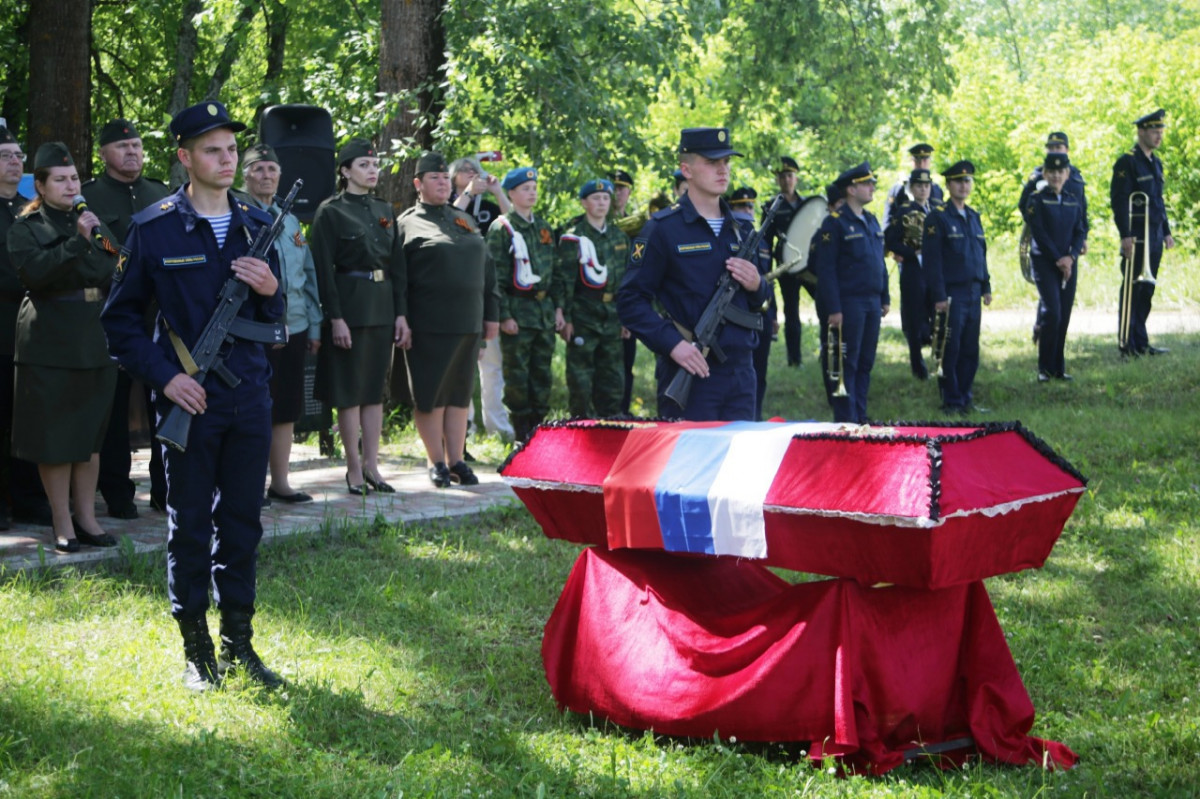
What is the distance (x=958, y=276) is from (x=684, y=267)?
22.9 feet

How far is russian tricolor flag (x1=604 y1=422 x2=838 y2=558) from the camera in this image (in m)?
4.60

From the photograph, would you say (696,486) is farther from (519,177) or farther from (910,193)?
(910,193)

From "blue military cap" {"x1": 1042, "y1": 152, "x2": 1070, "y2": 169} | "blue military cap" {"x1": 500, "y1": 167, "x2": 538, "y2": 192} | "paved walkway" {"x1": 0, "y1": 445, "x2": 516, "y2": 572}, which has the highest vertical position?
"blue military cap" {"x1": 1042, "y1": 152, "x2": 1070, "y2": 169}

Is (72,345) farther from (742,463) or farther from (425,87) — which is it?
(425,87)

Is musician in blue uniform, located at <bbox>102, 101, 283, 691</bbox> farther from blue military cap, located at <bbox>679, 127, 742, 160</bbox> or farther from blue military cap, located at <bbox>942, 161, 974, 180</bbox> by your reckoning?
blue military cap, located at <bbox>942, 161, 974, 180</bbox>

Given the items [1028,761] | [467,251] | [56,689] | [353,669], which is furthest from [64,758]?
[467,251]

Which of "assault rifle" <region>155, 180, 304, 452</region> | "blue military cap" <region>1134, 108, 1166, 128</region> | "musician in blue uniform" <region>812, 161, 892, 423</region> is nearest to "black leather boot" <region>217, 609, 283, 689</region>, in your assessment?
"assault rifle" <region>155, 180, 304, 452</region>

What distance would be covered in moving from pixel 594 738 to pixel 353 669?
3.99 feet

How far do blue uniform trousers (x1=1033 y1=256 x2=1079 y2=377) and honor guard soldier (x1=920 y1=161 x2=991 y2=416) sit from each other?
862 mm

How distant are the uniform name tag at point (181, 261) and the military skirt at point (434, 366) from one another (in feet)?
13.9

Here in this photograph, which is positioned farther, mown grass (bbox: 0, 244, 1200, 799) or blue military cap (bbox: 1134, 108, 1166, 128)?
blue military cap (bbox: 1134, 108, 1166, 128)

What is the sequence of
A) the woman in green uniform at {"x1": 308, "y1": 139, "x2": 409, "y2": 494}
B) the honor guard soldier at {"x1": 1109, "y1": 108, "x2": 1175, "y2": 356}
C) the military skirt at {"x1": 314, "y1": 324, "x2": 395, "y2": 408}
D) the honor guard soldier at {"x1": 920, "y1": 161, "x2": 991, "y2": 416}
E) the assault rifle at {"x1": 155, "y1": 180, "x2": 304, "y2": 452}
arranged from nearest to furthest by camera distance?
the assault rifle at {"x1": 155, "y1": 180, "x2": 304, "y2": 452} < the woman in green uniform at {"x1": 308, "y1": 139, "x2": 409, "y2": 494} < the military skirt at {"x1": 314, "y1": 324, "x2": 395, "y2": 408} < the honor guard soldier at {"x1": 920, "y1": 161, "x2": 991, "y2": 416} < the honor guard soldier at {"x1": 1109, "y1": 108, "x2": 1175, "y2": 356}

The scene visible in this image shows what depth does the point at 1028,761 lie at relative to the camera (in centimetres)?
447

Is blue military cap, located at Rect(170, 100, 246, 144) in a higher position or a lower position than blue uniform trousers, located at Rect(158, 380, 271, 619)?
higher
